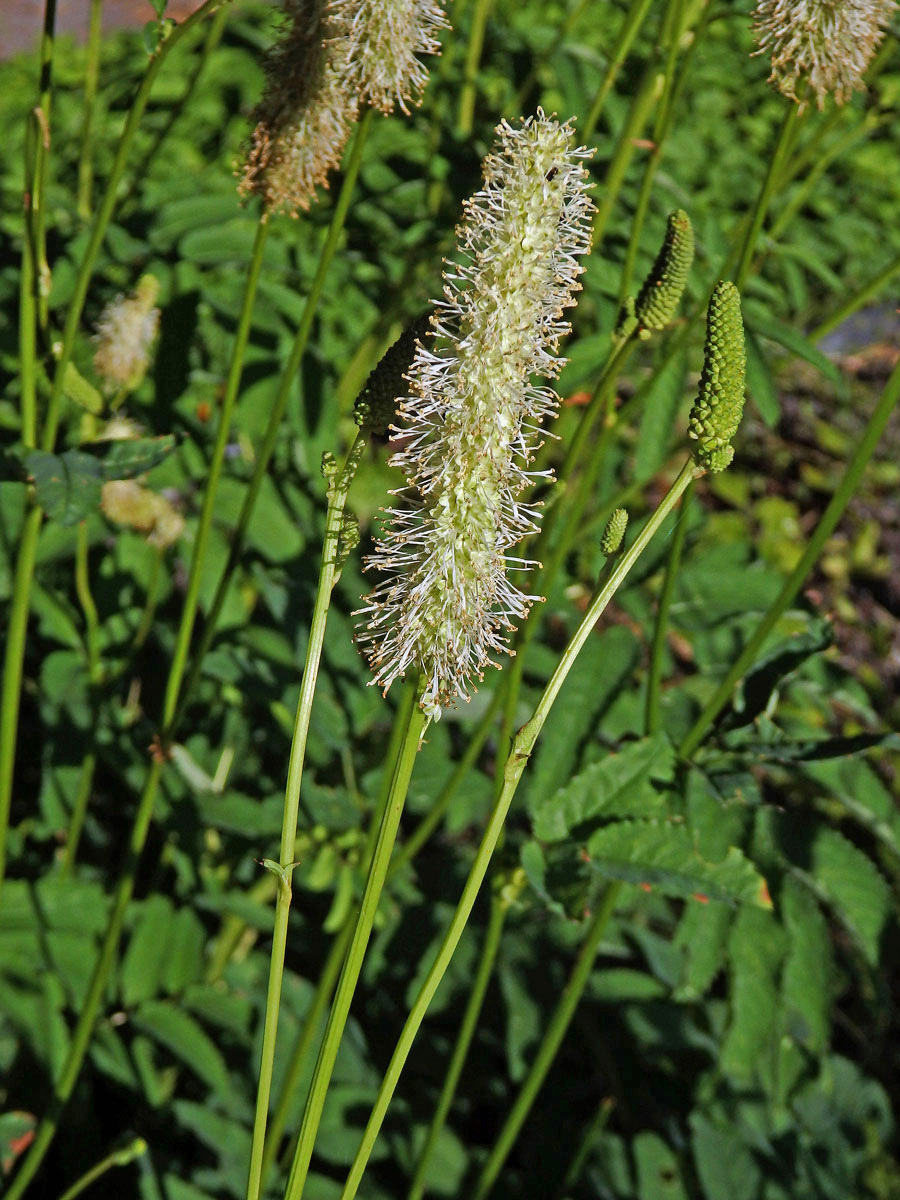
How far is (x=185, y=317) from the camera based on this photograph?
4.95 ft

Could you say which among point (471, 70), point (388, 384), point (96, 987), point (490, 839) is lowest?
point (96, 987)

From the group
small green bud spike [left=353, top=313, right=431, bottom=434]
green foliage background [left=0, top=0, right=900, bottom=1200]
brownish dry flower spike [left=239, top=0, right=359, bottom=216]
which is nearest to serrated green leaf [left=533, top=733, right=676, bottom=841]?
green foliage background [left=0, top=0, right=900, bottom=1200]

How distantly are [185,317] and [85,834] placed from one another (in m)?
1.00

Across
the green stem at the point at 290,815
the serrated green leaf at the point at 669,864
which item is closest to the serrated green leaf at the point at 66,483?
the green stem at the point at 290,815

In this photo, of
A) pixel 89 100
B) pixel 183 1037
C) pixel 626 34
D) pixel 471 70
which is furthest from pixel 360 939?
pixel 471 70

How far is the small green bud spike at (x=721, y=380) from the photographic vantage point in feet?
2.36

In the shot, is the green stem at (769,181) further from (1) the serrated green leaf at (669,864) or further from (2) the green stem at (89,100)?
(2) the green stem at (89,100)

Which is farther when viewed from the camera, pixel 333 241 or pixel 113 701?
pixel 113 701

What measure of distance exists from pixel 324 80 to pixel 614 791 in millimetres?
748

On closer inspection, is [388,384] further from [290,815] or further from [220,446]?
[220,446]

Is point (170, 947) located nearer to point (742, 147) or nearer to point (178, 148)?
point (178, 148)

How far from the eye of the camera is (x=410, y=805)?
1.58m

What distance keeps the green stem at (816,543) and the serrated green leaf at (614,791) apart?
2.8 inches

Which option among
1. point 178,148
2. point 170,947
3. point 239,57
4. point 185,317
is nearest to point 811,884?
point 170,947
